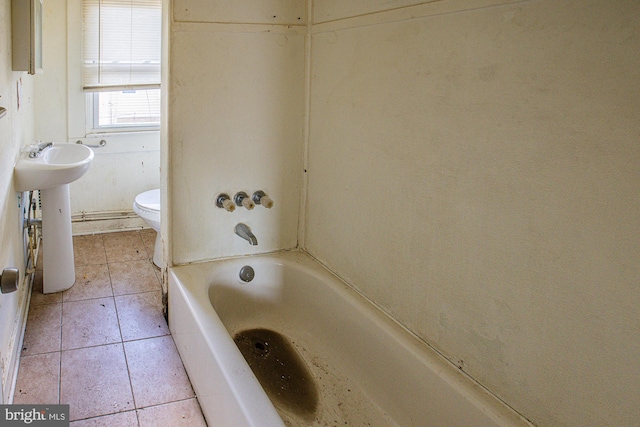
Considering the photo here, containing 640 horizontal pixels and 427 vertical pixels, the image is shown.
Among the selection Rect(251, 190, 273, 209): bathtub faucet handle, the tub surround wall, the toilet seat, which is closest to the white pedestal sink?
the toilet seat

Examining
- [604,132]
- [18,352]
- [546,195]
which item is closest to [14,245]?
[18,352]

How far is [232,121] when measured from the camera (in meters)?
2.32

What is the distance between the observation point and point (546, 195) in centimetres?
126

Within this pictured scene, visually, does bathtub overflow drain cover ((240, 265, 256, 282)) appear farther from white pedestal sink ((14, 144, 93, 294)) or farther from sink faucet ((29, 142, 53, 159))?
sink faucet ((29, 142, 53, 159))

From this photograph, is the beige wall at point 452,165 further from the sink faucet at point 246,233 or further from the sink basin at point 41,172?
the sink basin at point 41,172

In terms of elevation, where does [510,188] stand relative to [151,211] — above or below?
above

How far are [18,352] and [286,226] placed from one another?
130 cm

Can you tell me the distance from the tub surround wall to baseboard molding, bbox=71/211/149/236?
1704 mm

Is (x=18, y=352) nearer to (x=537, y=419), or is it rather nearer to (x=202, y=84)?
(x=202, y=84)

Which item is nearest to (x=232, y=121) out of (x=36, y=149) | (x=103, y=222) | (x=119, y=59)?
(x=36, y=149)

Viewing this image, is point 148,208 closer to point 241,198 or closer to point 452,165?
point 241,198

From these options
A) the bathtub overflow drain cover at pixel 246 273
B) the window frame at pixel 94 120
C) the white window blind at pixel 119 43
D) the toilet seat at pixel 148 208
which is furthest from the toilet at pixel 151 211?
the white window blind at pixel 119 43

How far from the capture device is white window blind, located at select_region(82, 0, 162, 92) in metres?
3.47

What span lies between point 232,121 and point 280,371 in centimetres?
112
